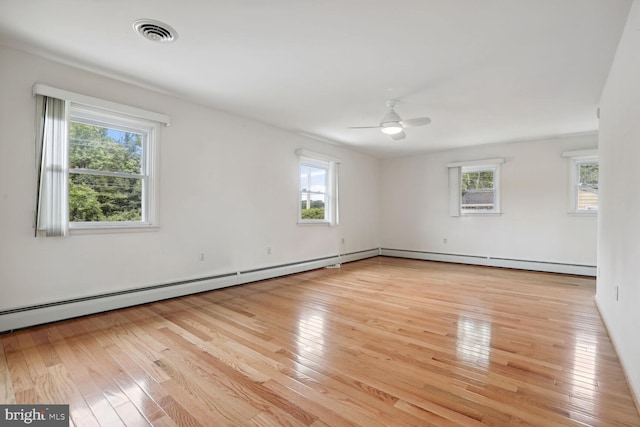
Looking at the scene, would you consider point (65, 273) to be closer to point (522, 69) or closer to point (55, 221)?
point (55, 221)

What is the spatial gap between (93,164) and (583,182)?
7.21 meters

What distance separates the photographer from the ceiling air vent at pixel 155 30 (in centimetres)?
Answer: 222

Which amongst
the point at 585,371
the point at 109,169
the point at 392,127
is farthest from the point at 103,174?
the point at 585,371

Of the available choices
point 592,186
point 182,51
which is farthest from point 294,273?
point 592,186

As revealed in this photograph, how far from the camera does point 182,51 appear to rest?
2627mm

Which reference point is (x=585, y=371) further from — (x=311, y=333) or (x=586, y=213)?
(x=586, y=213)

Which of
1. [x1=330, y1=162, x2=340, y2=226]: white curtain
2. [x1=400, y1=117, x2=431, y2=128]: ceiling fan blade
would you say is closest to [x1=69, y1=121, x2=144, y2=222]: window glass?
[x1=400, y1=117, x2=431, y2=128]: ceiling fan blade

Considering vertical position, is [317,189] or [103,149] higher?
[103,149]

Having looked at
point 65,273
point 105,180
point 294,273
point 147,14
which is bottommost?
point 294,273

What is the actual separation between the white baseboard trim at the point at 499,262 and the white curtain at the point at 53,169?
6.26 metres

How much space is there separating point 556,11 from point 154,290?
4.43 m

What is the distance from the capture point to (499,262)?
19.5 ft

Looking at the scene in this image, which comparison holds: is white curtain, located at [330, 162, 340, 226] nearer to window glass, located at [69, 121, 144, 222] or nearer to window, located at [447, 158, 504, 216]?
window, located at [447, 158, 504, 216]

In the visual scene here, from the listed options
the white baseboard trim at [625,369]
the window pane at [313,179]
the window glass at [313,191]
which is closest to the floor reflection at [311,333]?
the white baseboard trim at [625,369]
